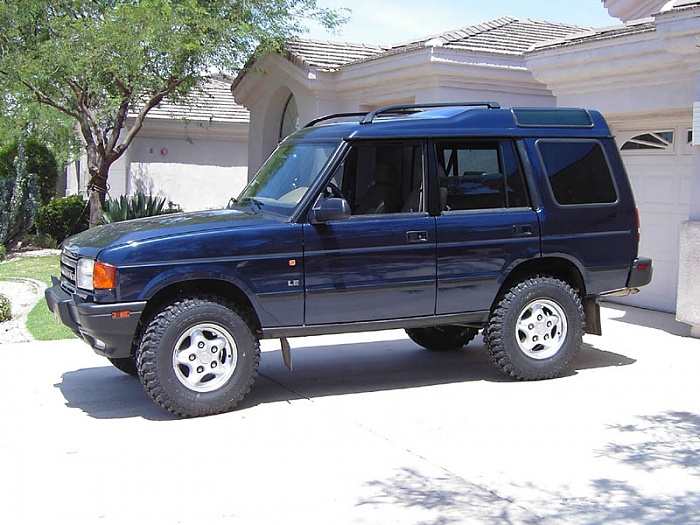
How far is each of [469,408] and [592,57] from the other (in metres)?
5.90

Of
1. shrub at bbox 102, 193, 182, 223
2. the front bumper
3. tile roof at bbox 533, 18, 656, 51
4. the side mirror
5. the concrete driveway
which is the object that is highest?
tile roof at bbox 533, 18, 656, 51

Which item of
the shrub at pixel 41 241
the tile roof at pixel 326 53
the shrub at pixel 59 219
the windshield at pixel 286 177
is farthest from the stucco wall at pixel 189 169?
the windshield at pixel 286 177

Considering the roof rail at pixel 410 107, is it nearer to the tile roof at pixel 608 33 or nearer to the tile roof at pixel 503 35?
the tile roof at pixel 608 33

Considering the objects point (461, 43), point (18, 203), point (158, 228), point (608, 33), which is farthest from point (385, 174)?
point (18, 203)

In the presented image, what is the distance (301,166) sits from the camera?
24.5ft

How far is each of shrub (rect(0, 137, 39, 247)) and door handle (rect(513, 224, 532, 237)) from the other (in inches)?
579

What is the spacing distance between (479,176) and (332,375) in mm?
2211

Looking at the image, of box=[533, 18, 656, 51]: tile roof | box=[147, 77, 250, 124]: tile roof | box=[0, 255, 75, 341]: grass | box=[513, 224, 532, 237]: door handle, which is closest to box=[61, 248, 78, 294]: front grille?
box=[0, 255, 75, 341]: grass

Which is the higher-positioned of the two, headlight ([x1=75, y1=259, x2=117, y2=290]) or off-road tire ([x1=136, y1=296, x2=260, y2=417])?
headlight ([x1=75, y1=259, x2=117, y2=290])

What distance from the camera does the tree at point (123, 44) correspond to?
15.3 metres

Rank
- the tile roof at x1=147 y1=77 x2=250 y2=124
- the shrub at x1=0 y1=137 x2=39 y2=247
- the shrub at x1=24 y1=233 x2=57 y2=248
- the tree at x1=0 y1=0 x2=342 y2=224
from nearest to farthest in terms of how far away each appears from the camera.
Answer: the tree at x1=0 y1=0 x2=342 y2=224
the shrub at x1=0 y1=137 x2=39 y2=247
the shrub at x1=24 y1=233 x2=57 y2=248
the tile roof at x1=147 y1=77 x2=250 y2=124

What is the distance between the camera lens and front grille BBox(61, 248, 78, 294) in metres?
6.96

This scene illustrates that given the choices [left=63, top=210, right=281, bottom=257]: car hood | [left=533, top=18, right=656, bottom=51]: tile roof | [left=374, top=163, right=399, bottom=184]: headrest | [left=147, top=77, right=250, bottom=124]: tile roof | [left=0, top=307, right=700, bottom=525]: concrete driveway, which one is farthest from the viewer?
[left=147, top=77, right=250, bottom=124]: tile roof

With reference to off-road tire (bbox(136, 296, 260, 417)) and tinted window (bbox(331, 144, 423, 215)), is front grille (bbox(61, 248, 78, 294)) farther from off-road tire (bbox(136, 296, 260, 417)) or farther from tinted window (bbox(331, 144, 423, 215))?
tinted window (bbox(331, 144, 423, 215))
